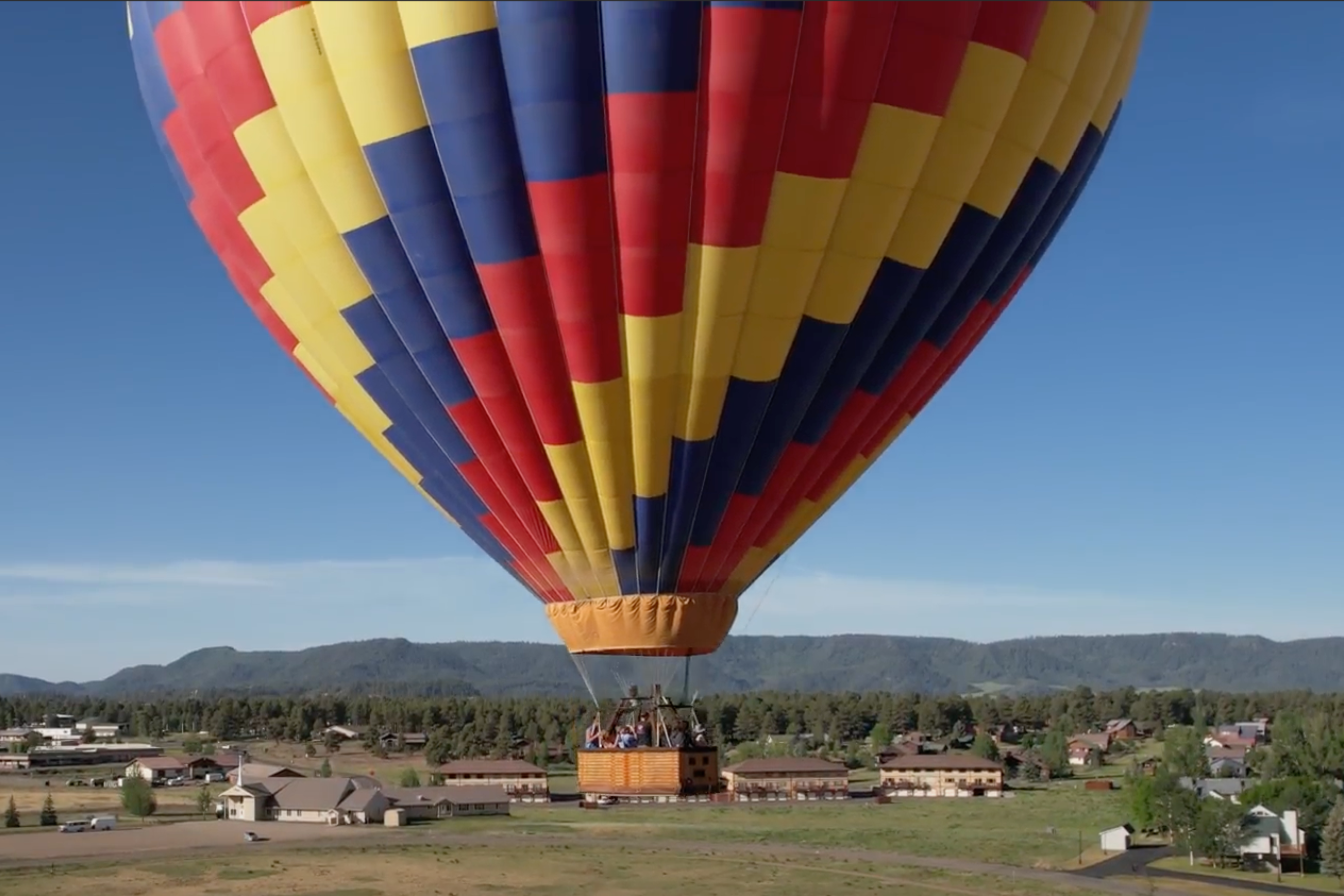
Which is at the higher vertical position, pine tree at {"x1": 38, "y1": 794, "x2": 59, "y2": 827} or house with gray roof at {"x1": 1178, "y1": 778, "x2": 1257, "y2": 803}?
house with gray roof at {"x1": 1178, "y1": 778, "x2": 1257, "y2": 803}

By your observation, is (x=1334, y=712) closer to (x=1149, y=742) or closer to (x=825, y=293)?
(x=1149, y=742)

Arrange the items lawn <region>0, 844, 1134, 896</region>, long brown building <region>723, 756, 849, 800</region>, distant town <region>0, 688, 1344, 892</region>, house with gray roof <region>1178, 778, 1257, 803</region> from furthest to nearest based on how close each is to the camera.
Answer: long brown building <region>723, 756, 849, 800</region>, house with gray roof <region>1178, 778, 1257, 803</region>, distant town <region>0, 688, 1344, 892</region>, lawn <region>0, 844, 1134, 896</region>

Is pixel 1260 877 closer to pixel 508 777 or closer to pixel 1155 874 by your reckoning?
pixel 1155 874

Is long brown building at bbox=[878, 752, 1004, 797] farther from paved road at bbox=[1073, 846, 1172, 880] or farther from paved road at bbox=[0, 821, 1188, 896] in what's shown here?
paved road at bbox=[0, 821, 1188, 896]

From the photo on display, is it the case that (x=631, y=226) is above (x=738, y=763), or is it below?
above

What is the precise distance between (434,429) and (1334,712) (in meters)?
94.2

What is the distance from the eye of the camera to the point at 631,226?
15.2 m

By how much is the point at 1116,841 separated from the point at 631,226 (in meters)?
36.6

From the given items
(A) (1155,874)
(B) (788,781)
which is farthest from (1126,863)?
(B) (788,781)

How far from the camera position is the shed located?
148 ft

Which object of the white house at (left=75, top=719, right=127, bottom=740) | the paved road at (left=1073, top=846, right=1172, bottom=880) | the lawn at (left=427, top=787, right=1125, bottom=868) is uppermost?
the white house at (left=75, top=719, right=127, bottom=740)

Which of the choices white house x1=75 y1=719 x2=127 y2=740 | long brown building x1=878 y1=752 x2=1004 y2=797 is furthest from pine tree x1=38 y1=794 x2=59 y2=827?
white house x1=75 y1=719 x2=127 y2=740

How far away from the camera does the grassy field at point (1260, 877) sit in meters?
38.8

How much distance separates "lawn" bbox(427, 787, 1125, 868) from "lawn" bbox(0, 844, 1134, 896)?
13.6ft
